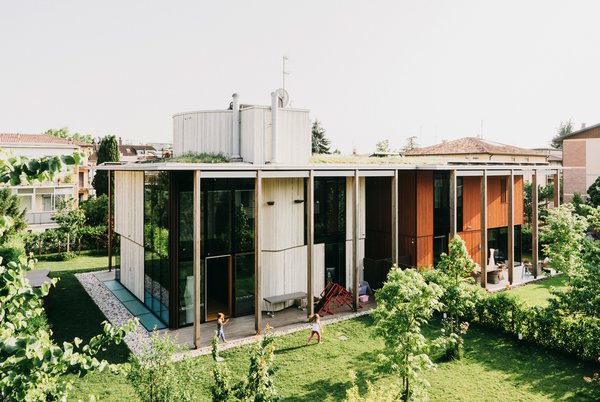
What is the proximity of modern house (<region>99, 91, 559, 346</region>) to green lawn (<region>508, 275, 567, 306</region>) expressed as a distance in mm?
1459

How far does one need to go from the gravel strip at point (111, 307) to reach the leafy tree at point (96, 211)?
9.51 metres

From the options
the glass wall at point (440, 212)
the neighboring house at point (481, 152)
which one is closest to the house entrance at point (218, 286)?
the glass wall at point (440, 212)

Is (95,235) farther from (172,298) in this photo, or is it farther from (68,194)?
(172,298)

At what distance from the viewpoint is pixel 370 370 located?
12.3 m

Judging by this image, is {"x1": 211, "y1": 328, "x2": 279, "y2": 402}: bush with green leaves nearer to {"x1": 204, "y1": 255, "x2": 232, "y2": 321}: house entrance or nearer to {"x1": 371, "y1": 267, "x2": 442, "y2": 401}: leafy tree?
{"x1": 371, "y1": 267, "x2": 442, "y2": 401}: leafy tree

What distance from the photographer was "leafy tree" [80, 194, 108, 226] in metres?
32.2

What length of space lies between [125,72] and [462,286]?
76.3ft

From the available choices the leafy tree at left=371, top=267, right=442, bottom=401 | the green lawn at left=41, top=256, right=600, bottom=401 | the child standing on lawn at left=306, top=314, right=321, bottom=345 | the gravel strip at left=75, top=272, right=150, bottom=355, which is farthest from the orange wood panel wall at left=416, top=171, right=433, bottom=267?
the gravel strip at left=75, top=272, right=150, bottom=355

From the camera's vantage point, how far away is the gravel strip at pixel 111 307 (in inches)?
566

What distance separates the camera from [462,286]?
13086 mm

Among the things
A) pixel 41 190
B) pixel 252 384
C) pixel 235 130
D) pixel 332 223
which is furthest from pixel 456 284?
pixel 41 190

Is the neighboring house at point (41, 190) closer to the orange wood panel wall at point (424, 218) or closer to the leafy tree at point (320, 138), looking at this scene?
the leafy tree at point (320, 138)

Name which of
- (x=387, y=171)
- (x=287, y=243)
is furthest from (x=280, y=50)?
(x=287, y=243)

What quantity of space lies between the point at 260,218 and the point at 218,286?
3.51 meters
